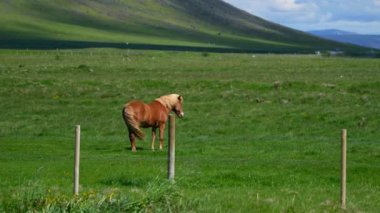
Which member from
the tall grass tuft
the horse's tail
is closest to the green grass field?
the tall grass tuft

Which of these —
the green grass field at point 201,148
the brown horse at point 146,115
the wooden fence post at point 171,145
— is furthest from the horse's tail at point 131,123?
the wooden fence post at point 171,145

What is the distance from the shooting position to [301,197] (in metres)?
15.5

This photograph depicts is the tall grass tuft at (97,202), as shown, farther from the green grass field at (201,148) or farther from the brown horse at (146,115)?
the brown horse at (146,115)

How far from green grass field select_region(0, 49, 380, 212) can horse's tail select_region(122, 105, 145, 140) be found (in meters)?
0.54

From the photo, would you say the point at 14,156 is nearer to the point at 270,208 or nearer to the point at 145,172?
the point at 145,172

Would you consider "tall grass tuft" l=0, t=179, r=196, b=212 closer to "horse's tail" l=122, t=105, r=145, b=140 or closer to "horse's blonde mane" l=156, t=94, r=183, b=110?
"horse's tail" l=122, t=105, r=145, b=140

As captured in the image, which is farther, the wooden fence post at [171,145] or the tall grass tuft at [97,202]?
the wooden fence post at [171,145]

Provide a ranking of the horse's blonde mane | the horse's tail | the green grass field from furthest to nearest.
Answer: the horse's blonde mane < the horse's tail < the green grass field

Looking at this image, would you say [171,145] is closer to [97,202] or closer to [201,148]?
[97,202]

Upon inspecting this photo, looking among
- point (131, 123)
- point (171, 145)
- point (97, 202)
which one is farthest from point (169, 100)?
point (97, 202)

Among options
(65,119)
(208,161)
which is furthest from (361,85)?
(208,161)

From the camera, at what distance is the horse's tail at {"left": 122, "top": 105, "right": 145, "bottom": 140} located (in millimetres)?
25938

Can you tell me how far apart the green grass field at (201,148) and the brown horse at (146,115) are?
24.0 inches

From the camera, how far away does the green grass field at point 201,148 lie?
1369 centimetres
